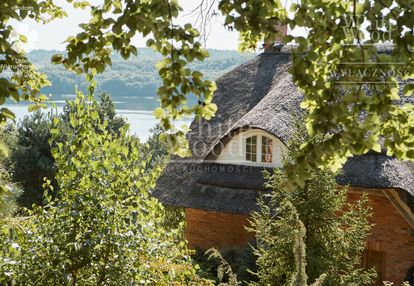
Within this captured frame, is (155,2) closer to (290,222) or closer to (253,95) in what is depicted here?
(290,222)

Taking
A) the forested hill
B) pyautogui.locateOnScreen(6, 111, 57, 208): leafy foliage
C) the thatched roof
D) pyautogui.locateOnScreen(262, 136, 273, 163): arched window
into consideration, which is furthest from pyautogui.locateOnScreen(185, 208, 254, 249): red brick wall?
the forested hill

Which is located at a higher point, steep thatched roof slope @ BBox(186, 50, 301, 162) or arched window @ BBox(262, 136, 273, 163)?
steep thatched roof slope @ BBox(186, 50, 301, 162)

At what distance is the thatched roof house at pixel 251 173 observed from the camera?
45.1 ft

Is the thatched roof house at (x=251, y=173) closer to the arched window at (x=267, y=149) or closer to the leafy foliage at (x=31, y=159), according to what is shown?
the arched window at (x=267, y=149)

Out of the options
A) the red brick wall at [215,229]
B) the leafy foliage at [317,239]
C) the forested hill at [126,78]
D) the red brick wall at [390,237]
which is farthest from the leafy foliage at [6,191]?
the forested hill at [126,78]

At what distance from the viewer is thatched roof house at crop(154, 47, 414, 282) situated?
541 inches

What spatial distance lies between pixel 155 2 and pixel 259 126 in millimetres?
11911

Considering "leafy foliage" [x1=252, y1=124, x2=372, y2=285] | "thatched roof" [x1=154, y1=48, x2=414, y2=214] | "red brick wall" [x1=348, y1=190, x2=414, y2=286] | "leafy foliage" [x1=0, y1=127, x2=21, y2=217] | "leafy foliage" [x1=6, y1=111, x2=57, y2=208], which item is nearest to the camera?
"leafy foliage" [x1=0, y1=127, x2=21, y2=217]

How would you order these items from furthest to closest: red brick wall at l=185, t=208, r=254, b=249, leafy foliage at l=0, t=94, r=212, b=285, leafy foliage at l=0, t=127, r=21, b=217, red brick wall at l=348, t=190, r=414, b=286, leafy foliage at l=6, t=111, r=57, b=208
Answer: leafy foliage at l=6, t=111, r=57, b=208 → red brick wall at l=185, t=208, r=254, b=249 → red brick wall at l=348, t=190, r=414, b=286 → leafy foliage at l=0, t=94, r=212, b=285 → leafy foliage at l=0, t=127, r=21, b=217

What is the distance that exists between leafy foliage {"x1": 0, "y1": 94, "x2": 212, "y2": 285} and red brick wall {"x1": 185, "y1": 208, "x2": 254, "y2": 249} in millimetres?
9945

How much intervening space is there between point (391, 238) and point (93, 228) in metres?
9.64

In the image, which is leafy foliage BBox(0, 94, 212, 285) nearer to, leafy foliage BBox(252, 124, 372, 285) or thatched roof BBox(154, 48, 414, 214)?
leafy foliage BBox(252, 124, 372, 285)

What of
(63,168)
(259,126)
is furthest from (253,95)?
(63,168)

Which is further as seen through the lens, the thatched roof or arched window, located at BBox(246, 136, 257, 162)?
arched window, located at BBox(246, 136, 257, 162)
